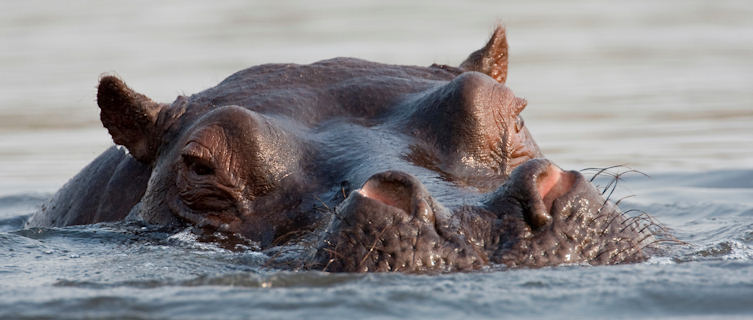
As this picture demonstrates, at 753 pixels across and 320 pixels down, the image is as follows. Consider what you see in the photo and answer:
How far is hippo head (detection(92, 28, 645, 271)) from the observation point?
4.76 m

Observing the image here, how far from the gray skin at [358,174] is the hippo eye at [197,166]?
0.4 inches

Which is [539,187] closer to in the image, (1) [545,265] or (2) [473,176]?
(1) [545,265]

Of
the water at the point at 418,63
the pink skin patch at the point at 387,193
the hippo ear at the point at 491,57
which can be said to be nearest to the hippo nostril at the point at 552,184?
the water at the point at 418,63

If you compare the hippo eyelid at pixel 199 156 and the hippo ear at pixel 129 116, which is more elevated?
the hippo ear at pixel 129 116

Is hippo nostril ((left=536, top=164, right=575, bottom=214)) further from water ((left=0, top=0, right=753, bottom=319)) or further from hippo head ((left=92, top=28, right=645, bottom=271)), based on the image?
water ((left=0, top=0, right=753, bottom=319))

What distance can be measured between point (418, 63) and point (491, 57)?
25.2 ft

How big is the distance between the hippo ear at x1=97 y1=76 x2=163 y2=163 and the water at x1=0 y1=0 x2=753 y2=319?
0.51 m

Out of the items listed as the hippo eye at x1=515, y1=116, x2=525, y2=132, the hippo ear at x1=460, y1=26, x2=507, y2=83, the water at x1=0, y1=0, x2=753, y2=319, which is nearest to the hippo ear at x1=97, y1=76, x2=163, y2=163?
the water at x1=0, y1=0, x2=753, y2=319

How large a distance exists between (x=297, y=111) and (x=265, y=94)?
292 millimetres

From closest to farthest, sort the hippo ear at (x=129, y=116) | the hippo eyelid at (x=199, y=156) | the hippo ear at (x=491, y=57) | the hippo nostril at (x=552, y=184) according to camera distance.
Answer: the hippo nostril at (x=552, y=184), the hippo eyelid at (x=199, y=156), the hippo ear at (x=129, y=116), the hippo ear at (x=491, y=57)

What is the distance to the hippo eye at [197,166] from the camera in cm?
597

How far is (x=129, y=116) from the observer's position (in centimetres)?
683

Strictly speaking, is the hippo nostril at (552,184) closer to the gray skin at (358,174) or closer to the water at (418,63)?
the gray skin at (358,174)

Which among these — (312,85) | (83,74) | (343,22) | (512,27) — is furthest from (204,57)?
(312,85)
